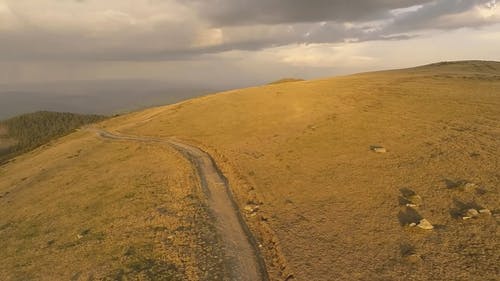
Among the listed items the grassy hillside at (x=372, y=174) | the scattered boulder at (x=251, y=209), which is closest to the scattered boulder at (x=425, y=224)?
the grassy hillside at (x=372, y=174)

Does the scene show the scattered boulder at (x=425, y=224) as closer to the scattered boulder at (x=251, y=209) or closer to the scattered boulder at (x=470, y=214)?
the scattered boulder at (x=470, y=214)

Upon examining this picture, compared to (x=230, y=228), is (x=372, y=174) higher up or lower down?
higher up

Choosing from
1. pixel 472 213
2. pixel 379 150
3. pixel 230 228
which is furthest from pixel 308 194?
pixel 379 150

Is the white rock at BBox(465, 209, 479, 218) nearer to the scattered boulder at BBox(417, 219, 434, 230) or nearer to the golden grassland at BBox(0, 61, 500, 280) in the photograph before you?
the golden grassland at BBox(0, 61, 500, 280)

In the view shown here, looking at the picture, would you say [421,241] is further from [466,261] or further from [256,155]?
[256,155]

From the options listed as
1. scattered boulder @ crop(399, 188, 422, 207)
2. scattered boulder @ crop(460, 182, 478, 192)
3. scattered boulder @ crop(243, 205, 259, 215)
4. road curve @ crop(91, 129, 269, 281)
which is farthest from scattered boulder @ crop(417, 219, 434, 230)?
scattered boulder @ crop(243, 205, 259, 215)

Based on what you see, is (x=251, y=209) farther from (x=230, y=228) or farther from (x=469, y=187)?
(x=469, y=187)
